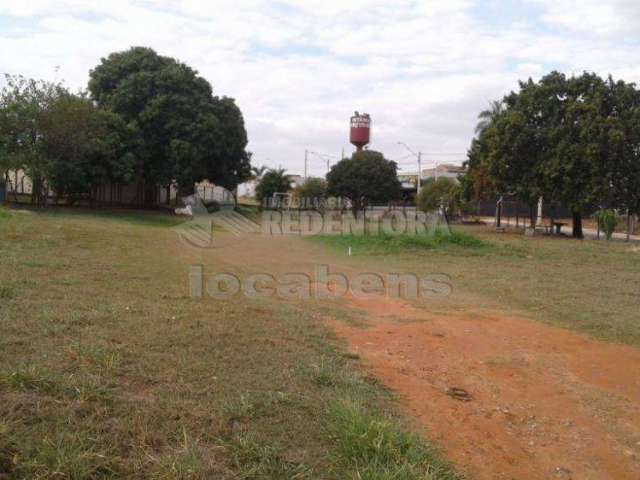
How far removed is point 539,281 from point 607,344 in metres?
5.17

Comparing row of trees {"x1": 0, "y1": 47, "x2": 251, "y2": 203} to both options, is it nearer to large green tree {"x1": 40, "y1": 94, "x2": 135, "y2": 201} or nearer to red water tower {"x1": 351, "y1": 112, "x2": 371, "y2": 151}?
large green tree {"x1": 40, "y1": 94, "x2": 135, "y2": 201}

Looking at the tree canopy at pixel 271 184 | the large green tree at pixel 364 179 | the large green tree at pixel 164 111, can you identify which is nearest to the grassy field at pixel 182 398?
the large green tree at pixel 164 111

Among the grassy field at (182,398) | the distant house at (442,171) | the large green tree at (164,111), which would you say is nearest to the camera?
the grassy field at (182,398)

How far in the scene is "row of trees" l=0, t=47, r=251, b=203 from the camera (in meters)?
23.0

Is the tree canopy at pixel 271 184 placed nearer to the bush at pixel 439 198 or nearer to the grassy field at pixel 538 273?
the bush at pixel 439 198

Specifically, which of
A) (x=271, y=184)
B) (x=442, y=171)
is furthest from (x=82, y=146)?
(x=442, y=171)

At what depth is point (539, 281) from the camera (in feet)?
39.0

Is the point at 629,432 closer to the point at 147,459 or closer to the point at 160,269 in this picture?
the point at 147,459

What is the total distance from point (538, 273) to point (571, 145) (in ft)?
38.2

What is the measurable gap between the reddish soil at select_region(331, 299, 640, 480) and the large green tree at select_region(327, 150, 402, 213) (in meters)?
32.6

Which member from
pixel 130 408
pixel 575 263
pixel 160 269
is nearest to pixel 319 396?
pixel 130 408

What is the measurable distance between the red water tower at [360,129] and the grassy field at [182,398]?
51329mm

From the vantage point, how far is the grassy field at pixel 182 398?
10.5 ft

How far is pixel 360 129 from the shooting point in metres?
57.1
